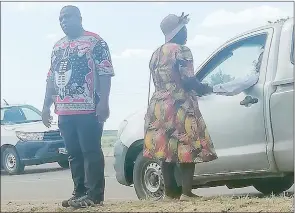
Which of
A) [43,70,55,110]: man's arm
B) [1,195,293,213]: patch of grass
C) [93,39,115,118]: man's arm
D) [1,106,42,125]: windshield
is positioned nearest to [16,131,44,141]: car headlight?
[1,106,42,125]: windshield

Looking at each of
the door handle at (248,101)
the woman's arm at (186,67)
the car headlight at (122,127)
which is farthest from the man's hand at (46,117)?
the door handle at (248,101)

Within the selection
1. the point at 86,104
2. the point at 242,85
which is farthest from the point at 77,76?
the point at 242,85

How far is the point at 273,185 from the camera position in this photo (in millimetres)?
8906

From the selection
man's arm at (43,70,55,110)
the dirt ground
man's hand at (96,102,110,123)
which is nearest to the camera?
the dirt ground

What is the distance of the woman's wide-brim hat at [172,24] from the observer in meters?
8.63

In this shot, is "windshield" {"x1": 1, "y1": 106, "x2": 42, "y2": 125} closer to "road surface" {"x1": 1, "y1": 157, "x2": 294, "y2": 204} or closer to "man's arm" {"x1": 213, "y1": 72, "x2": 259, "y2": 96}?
"road surface" {"x1": 1, "y1": 157, "x2": 294, "y2": 204}

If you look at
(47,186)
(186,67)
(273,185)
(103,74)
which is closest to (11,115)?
(47,186)

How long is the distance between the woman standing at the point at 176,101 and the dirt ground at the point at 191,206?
25cm

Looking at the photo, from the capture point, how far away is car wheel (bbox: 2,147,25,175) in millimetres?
8684

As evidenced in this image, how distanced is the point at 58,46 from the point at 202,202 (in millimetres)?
1776

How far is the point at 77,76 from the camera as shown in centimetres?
848

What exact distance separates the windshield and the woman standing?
983 millimetres

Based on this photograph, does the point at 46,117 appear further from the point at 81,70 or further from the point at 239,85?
the point at 239,85

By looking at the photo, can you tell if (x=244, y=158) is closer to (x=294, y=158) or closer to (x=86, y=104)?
(x=294, y=158)
